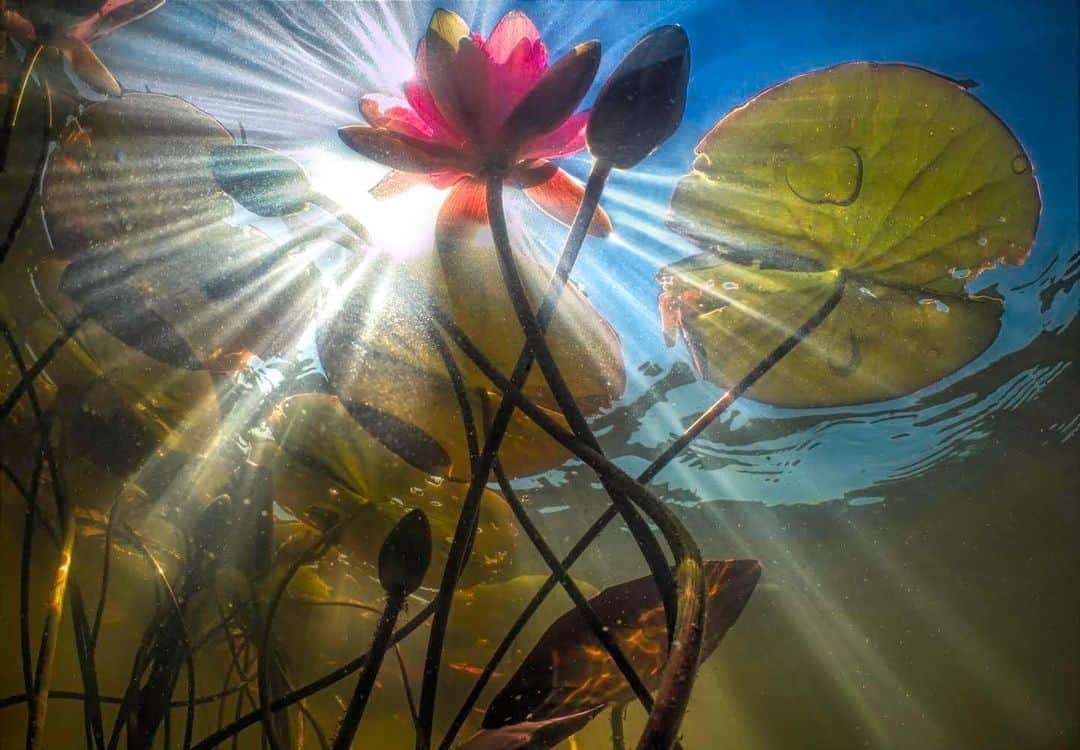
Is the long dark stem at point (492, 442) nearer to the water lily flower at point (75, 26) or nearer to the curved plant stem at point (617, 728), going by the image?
the curved plant stem at point (617, 728)

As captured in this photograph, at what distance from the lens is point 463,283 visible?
799 millimetres

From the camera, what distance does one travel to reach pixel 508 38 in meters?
0.68

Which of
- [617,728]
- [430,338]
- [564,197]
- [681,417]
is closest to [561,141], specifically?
[564,197]

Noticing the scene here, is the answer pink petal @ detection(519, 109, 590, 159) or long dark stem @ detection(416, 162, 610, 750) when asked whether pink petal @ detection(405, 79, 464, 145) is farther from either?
long dark stem @ detection(416, 162, 610, 750)

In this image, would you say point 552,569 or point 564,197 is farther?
point 564,197

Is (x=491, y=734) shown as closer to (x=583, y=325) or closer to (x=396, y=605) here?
(x=396, y=605)

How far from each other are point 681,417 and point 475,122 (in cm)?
632

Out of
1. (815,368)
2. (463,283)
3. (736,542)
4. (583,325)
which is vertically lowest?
(815,368)

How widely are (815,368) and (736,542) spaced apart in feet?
36.8

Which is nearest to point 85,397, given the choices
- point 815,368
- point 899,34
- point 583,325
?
point 583,325

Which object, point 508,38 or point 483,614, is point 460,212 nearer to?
point 508,38

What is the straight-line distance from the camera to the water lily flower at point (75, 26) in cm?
70

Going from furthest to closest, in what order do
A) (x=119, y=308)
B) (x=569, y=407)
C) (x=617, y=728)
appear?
1. (x=617, y=728)
2. (x=119, y=308)
3. (x=569, y=407)

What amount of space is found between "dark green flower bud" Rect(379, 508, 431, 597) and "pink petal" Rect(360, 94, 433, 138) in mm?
479
